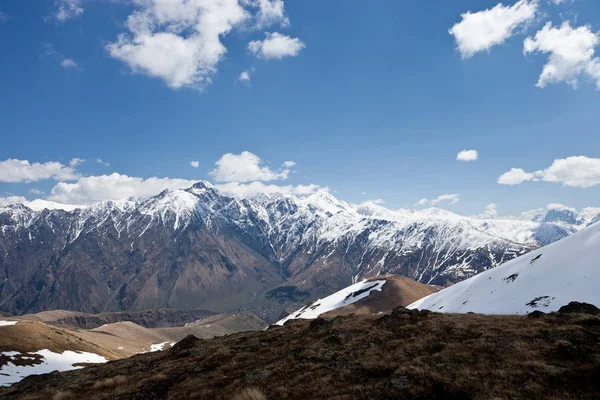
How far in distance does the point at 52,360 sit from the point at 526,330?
112 metres

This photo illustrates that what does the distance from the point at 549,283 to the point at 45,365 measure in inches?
4233

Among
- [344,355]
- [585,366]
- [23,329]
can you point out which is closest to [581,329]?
[585,366]

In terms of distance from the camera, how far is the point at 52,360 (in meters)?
90.6

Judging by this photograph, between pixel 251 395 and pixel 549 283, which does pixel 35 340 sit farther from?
pixel 549 283

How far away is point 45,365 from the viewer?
8338 cm

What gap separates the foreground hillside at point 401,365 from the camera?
13266mm

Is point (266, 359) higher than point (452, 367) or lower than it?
lower

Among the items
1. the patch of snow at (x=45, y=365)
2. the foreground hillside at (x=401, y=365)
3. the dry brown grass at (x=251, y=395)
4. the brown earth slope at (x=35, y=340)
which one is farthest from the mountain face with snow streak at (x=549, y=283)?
the brown earth slope at (x=35, y=340)

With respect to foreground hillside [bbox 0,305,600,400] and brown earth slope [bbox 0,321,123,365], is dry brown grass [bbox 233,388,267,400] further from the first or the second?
brown earth slope [bbox 0,321,123,365]

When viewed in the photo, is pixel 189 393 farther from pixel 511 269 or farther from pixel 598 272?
pixel 511 269

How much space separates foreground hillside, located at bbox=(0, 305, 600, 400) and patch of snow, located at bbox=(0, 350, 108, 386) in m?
50.2

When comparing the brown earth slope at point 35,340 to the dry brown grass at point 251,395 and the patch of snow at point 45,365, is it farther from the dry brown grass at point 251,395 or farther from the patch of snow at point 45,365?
the dry brown grass at point 251,395

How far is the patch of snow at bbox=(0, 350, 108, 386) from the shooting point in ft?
216

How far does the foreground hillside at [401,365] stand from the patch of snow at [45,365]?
50.2 meters
